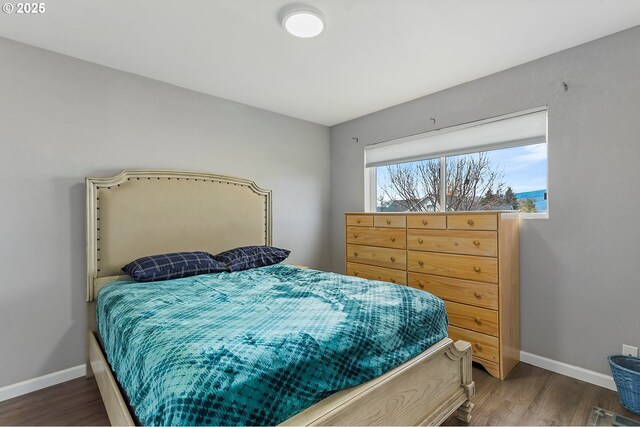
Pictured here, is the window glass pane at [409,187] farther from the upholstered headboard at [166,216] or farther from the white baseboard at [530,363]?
the white baseboard at [530,363]

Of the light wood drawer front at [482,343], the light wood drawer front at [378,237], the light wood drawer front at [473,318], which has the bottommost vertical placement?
the light wood drawer front at [482,343]

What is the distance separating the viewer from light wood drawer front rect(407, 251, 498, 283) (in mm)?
2309

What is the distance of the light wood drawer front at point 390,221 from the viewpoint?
2891 millimetres

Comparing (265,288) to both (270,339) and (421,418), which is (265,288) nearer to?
(270,339)

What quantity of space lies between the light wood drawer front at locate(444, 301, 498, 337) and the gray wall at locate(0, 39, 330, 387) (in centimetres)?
265

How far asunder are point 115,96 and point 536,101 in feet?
11.2

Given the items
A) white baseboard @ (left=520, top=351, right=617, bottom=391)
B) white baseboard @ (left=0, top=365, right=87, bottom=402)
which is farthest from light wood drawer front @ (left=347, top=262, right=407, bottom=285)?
white baseboard @ (left=0, top=365, right=87, bottom=402)

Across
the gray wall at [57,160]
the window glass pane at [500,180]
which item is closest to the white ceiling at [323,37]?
the gray wall at [57,160]

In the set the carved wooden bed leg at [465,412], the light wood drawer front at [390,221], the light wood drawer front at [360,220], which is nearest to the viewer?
the carved wooden bed leg at [465,412]

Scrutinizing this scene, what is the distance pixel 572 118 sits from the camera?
2.30m

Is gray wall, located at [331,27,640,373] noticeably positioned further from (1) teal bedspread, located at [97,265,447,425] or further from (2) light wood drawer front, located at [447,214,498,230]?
(1) teal bedspread, located at [97,265,447,425]

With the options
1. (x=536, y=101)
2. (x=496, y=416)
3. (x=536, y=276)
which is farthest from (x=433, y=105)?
(x=496, y=416)

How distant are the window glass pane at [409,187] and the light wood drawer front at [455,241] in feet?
2.35

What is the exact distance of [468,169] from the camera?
10.1 ft
